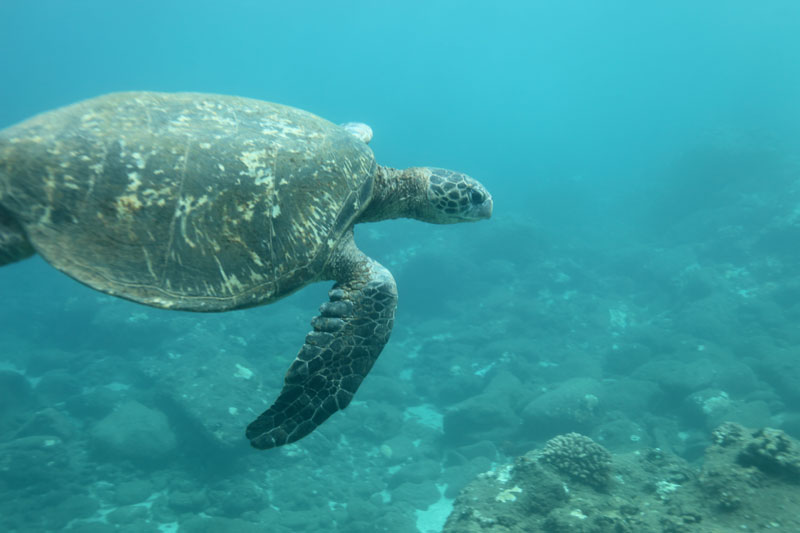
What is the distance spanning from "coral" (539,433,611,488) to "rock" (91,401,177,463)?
9.56 m

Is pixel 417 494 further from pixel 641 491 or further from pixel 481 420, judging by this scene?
pixel 641 491

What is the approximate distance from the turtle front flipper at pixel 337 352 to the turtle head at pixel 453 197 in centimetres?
143

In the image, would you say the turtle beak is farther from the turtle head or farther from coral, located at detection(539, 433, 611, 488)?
coral, located at detection(539, 433, 611, 488)

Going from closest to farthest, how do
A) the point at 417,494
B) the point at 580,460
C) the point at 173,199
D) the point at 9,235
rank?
1. the point at 9,235
2. the point at 173,199
3. the point at 580,460
4. the point at 417,494

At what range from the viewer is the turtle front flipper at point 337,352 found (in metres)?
3.38

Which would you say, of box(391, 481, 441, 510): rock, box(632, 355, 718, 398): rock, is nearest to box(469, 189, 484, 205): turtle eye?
box(391, 481, 441, 510): rock

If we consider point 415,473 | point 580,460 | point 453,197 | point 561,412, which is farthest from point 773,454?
point 415,473

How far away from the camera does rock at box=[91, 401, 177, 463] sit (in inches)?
447

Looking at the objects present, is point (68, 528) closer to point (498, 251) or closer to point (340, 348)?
point (340, 348)

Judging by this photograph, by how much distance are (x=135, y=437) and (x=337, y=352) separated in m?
10.8

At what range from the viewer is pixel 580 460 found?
7.32 metres

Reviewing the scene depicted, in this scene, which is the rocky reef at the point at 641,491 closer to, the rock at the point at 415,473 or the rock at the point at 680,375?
the rock at the point at 415,473

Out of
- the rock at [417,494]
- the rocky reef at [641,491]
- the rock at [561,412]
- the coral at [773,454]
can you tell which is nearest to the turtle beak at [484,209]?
the rocky reef at [641,491]

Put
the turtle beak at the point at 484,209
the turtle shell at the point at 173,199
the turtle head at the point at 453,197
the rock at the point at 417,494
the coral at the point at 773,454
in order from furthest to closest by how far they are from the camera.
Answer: the rock at the point at 417,494 → the coral at the point at 773,454 → the turtle beak at the point at 484,209 → the turtle head at the point at 453,197 → the turtle shell at the point at 173,199
